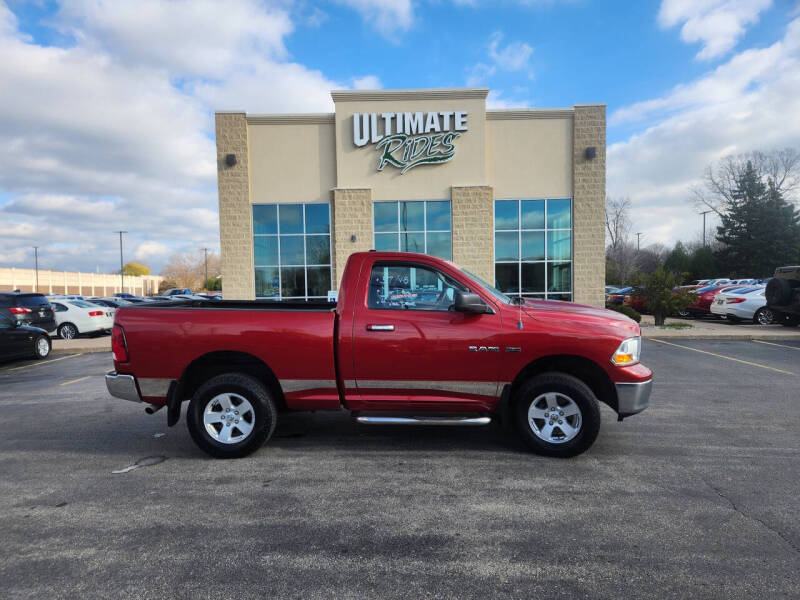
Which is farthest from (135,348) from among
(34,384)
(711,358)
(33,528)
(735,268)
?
(735,268)

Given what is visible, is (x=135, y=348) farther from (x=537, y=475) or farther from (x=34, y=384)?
(x=34, y=384)

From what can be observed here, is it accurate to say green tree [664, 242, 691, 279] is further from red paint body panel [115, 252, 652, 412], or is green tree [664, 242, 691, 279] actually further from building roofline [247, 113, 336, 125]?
red paint body panel [115, 252, 652, 412]

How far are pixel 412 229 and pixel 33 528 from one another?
16.3 metres

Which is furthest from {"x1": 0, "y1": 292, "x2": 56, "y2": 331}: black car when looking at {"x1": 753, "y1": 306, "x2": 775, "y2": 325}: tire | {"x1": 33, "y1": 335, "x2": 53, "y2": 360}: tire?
{"x1": 753, "y1": 306, "x2": 775, "y2": 325}: tire

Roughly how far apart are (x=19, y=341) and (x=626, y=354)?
12812 mm

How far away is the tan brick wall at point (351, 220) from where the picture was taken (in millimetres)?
18312

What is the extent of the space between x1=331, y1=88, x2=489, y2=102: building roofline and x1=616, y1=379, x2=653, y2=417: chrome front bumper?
16.0 meters

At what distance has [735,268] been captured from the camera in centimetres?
4709

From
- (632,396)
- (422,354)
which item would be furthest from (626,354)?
(422,354)

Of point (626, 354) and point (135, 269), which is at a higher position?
point (135, 269)

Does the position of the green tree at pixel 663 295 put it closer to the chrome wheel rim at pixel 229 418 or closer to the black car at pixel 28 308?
the chrome wheel rim at pixel 229 418

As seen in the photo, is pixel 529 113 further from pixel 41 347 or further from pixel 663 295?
pixel 41 347

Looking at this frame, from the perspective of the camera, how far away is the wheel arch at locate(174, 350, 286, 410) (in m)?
4.64

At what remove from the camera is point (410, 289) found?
470 centimetres
